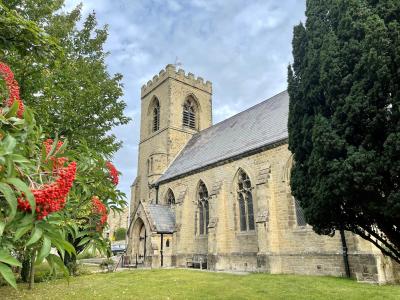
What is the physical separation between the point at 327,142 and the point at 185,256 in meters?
17.1

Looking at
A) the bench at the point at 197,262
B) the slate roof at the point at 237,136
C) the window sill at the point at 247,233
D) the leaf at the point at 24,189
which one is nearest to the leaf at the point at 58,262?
the leaf at the point at 24,189

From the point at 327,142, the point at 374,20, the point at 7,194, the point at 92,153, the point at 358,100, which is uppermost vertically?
the point at 374,20

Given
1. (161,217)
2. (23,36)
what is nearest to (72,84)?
(23,36)

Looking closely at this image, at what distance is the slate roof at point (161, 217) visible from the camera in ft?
70.6

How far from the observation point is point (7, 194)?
1.79m

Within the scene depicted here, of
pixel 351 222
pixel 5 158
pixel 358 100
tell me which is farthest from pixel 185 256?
pixel 5 158

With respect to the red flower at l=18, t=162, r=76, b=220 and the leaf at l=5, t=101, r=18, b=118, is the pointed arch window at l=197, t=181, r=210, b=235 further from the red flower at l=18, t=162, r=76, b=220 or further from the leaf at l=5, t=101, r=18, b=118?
the red flower at l=18, t=162, r=76, b=220

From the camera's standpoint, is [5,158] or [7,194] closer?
[7,194]

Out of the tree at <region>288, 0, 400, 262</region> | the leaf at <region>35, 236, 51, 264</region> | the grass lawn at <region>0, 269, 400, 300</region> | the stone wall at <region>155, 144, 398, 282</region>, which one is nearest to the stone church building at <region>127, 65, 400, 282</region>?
the stone wall at <region>155, 144, 398, 282</region>

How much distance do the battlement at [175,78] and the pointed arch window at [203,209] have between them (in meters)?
13.5

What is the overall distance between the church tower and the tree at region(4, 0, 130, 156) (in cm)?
1389

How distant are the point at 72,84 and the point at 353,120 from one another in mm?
9243

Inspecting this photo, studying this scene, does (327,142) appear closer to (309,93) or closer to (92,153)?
(309,93)

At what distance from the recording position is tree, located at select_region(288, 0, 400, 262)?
220 inches
